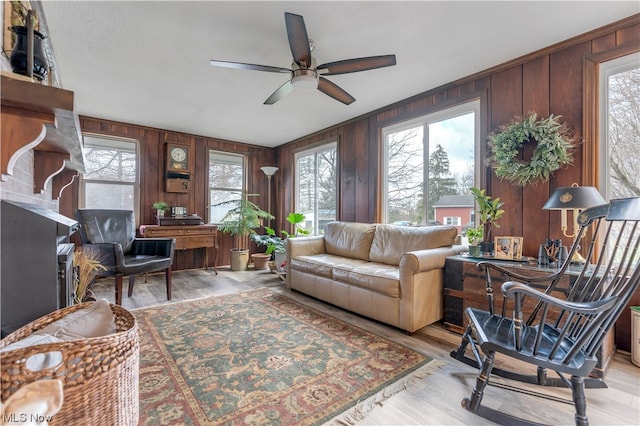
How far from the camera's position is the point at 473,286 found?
2314 mm

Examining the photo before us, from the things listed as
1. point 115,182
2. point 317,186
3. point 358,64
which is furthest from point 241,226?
point 358,64

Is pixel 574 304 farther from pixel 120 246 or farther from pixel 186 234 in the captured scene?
pixel 186 234

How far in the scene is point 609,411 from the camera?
1456 mm

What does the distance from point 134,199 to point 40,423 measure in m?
4.57

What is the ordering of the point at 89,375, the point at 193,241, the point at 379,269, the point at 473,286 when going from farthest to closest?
the point at 193,241, the point at 379,269, the point at 473,286, the point at 89,375

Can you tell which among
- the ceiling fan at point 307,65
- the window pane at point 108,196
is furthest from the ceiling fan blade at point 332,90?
the window pane at point 108,196

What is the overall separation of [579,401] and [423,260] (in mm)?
1244

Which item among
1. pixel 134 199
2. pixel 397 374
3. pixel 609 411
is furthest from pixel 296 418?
pixel 134 199

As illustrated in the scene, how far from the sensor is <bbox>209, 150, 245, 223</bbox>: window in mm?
5336

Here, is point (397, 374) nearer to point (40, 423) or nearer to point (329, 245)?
point (40, 423)

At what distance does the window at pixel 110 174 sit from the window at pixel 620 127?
230 inches

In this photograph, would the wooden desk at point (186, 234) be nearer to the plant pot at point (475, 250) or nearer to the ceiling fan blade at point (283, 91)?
the ceiling fan blade at point (283, 91)

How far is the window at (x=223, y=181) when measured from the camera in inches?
210

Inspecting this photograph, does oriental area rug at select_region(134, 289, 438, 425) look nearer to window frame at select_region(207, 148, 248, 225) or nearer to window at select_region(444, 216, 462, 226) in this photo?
window at select_region(444, 216, 462, 226)
